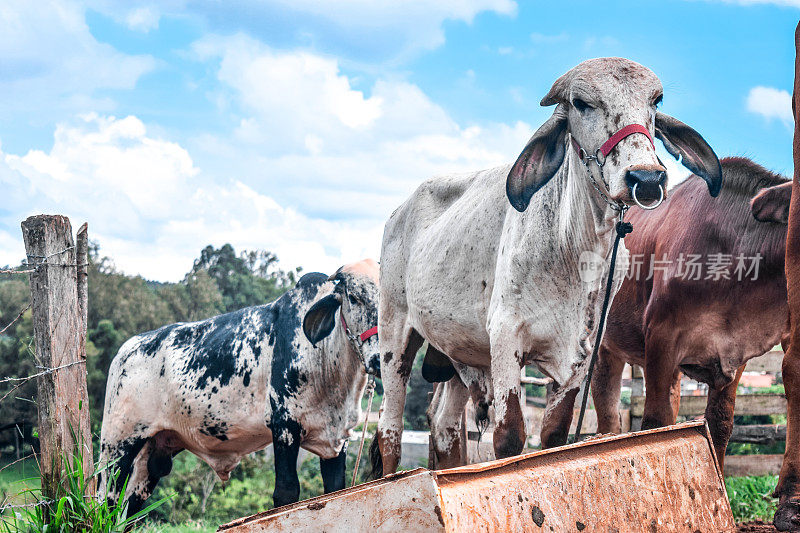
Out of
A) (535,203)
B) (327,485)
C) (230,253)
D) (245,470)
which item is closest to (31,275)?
(327,485)

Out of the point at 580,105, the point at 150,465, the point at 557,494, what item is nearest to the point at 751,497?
the point at 580,105

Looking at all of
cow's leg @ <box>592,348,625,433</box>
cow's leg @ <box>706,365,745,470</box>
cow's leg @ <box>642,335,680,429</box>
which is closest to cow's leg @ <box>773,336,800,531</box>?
cow's leg @ <box>642,335,680,429</box>

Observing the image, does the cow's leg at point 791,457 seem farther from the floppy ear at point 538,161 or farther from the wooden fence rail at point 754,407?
the wooden fence rail at point 754,407

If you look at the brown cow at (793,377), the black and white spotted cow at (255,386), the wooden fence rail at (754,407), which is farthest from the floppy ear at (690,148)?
the wooden fence rail at (754,407)

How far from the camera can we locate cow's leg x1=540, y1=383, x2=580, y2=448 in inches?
163

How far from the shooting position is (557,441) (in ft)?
13.8

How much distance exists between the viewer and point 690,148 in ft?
13.9

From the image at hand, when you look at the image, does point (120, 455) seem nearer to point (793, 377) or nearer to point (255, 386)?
point (255, 386)

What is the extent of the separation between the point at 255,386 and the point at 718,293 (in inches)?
140

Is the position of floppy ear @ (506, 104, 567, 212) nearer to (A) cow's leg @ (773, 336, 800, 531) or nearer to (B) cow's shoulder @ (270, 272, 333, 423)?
(A) cow's leg @ (773, 336, 800, 531)

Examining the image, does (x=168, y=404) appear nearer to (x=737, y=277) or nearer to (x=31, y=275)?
(x=31, y=275)

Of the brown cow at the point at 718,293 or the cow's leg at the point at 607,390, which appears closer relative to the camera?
the brown cow at the point at 718,293

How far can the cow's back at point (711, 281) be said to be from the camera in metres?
4.98

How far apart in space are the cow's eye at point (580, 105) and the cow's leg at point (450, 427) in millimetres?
2579
